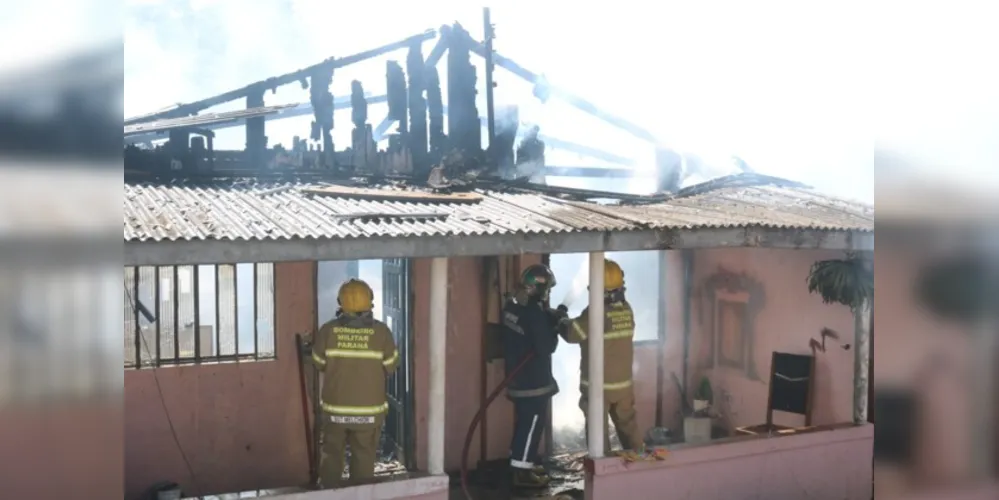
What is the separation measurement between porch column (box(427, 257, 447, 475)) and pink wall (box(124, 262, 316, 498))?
6.84 feet

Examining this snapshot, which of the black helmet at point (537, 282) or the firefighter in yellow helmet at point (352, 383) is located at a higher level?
the black helmet at point (537, 282)

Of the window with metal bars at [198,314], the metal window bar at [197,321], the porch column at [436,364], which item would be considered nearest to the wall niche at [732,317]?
the porch column at [436,364]

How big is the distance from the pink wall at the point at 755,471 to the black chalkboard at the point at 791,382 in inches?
33.3

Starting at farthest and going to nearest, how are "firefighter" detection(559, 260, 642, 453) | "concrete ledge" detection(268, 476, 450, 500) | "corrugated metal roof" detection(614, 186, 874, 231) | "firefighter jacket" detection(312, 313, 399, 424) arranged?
"firefighter" detection(559, 260, 642, 453), "corrugated metal roof" detection(614, 186, 874, 231), "firefighter jacket" detection(312, 313, 399, 424), "concrete ledge" detection(268, 476, 450, 500)

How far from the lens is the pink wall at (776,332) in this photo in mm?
7930

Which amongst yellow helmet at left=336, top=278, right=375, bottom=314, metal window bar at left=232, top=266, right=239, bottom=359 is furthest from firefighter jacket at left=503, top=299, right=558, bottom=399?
metal window bar at left=232, top=266, right=239, bottom=359

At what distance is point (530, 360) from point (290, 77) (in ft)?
16.4

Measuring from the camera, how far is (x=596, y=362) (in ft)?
20.2

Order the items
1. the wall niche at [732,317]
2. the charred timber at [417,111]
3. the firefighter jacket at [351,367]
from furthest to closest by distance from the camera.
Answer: the charred timber at [417,111]
the wall niche at [732,317]
the firefighter jacket at [351,367]

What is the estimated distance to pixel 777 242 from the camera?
6.66 metres

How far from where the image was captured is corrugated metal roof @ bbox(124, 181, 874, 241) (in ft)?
15.8

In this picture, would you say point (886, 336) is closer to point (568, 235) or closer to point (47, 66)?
point (47, 66)

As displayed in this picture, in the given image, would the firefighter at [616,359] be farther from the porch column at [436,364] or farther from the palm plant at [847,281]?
the palm plant at [847,281]

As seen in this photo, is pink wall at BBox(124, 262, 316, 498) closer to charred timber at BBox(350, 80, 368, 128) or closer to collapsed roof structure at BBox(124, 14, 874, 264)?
collapsed roof structure at BBox(124, 14, 874, 264)
